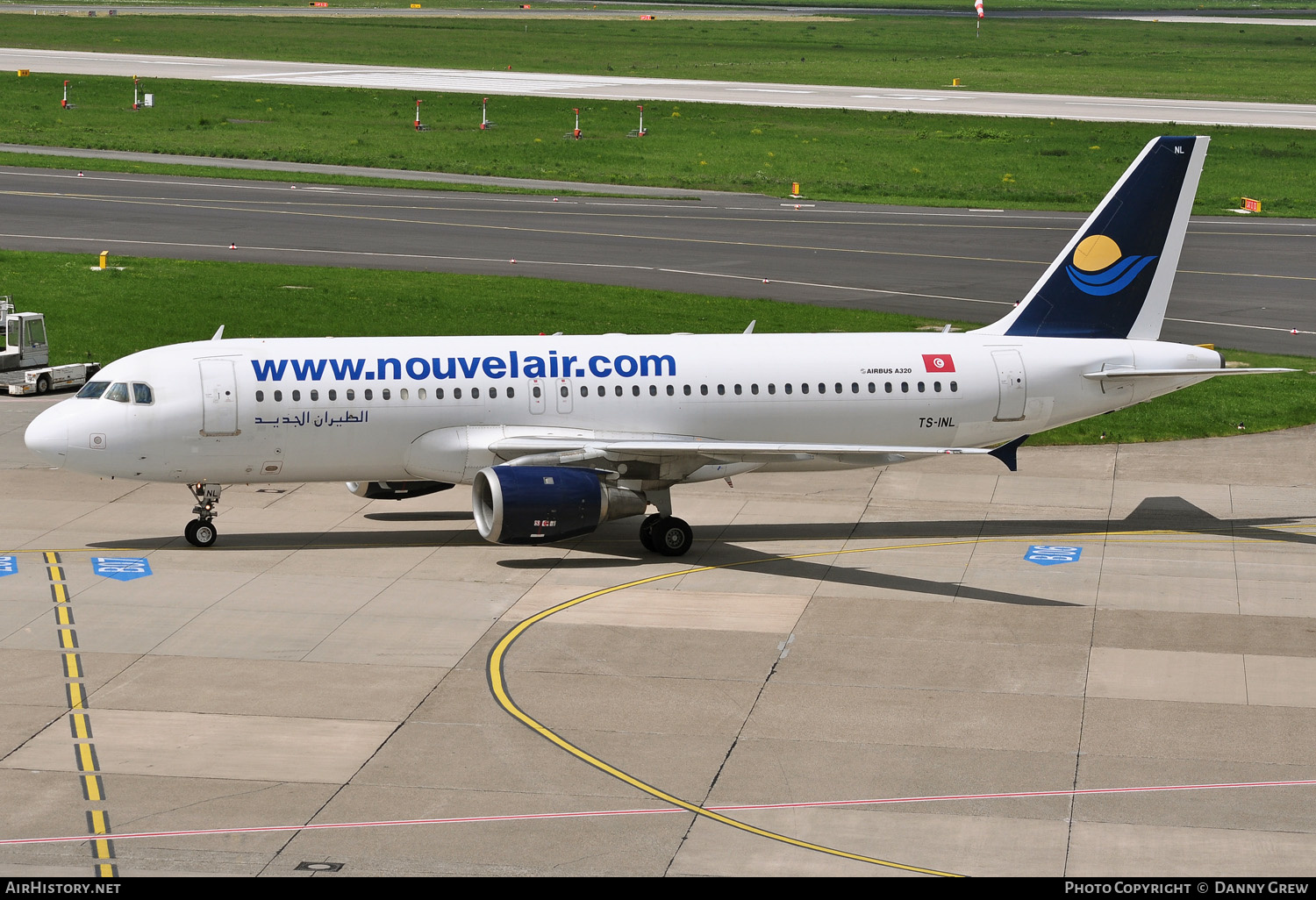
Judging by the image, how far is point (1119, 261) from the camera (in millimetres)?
36219

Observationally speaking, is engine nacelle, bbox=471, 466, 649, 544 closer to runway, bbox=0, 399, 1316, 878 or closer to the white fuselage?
runway, bbox=0, 399, 1316, 878

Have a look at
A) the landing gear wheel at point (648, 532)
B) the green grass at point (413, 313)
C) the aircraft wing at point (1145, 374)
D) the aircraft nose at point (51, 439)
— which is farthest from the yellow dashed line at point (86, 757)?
the green grass at point (413, 313)

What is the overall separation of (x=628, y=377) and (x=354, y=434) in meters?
5.79

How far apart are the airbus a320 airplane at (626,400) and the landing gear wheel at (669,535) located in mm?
50

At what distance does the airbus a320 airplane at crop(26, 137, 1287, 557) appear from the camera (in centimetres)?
3206

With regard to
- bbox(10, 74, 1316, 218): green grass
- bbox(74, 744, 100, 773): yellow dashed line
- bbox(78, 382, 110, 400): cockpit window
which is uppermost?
bbox(10, 74, 1316, 218): green grass

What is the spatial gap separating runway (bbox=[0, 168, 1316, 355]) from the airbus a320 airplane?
17.6 metres

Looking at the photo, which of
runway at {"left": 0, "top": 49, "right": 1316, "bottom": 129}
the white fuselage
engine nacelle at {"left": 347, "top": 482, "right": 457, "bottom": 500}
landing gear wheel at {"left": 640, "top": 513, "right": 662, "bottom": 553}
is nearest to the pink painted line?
landing gear wheel at {"left": 640, "top": 513, "right": 662, "bottom": 553}

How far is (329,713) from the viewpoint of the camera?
78.4ft

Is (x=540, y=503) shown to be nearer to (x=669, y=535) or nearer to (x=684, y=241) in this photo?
(x=669, y=535)

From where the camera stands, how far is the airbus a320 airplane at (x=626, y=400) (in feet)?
105

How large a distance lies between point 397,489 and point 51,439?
7231mm

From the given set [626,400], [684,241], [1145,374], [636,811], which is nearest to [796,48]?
[684,241]

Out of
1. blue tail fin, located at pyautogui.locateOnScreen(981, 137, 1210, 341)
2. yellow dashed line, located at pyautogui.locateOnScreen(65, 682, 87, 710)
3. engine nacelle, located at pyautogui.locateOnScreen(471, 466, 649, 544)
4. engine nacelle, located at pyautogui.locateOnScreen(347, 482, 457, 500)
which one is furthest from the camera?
blue tail fin, located at pyautogui.locateOnScreen(981, 137, 1210, 341)
